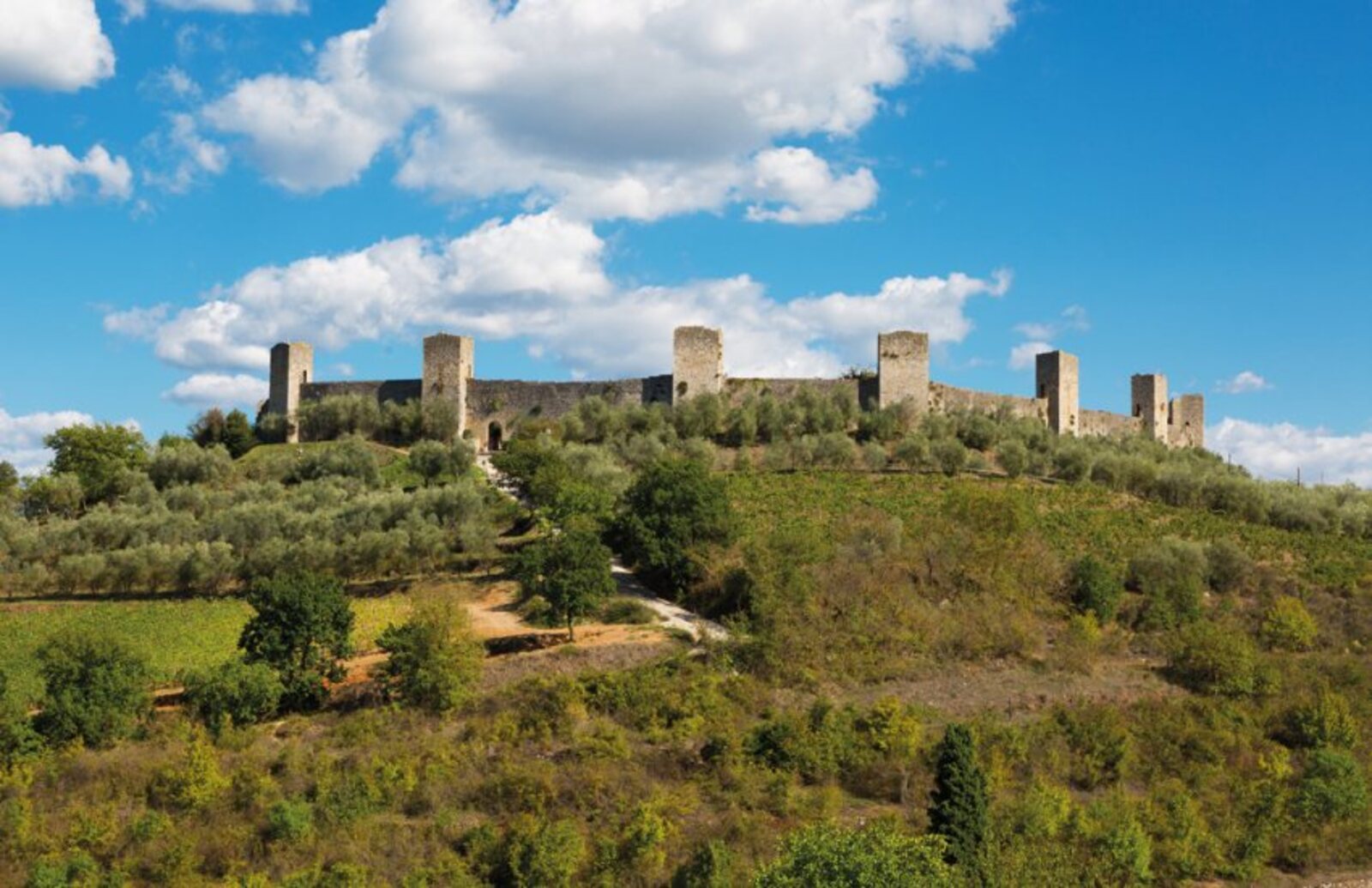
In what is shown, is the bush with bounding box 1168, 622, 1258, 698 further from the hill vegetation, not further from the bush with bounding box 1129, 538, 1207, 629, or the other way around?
the bush with bounding box 1129, 538, 1207, 629

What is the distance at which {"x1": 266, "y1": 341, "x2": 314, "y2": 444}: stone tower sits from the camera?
2345 inches

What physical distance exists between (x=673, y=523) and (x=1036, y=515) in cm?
1591

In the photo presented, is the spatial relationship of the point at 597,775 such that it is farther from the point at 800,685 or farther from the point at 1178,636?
the point at 1178,636

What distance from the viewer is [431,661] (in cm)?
2694

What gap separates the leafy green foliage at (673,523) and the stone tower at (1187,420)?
41.0 meters

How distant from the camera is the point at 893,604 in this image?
33469 millimetres

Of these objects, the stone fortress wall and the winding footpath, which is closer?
the winding footpath

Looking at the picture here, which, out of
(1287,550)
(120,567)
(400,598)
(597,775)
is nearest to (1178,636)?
(1287,550)

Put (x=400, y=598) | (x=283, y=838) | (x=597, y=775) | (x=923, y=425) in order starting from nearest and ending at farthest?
(x=283, y=838), (x=597, y=775), (x=400, y=598), (x=923, y=425)

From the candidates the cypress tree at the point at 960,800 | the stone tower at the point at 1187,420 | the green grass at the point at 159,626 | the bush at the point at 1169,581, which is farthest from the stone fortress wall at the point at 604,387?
the cypress tree at the point at 960,800

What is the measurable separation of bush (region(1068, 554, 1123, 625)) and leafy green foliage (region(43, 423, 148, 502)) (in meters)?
34.6

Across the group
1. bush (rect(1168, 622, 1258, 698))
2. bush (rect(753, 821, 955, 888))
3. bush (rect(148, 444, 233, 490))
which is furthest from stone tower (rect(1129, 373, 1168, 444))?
bush (rect(753, 821, 955, 888))

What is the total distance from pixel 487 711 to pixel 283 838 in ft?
17.4

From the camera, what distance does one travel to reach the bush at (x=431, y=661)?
26.8m
